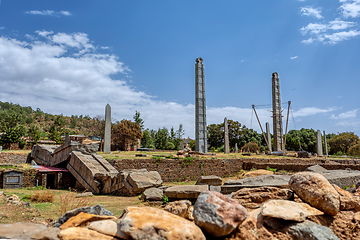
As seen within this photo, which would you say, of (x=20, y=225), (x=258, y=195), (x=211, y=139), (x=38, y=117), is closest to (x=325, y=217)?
(x=258, y=195)

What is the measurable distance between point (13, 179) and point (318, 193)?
15.0 meters

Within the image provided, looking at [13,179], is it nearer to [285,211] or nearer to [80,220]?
[80,220]

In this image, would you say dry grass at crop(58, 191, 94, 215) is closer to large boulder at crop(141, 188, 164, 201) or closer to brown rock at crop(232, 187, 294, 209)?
large boulder at crop(141, 188, 164, 201)

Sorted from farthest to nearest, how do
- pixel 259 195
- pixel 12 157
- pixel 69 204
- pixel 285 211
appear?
1. pixel 12 157
2. pixel 69 204
3. pixel 259 195
4. pixel 285 211

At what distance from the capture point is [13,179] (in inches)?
538

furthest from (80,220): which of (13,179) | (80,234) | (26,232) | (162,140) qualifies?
(162,140)

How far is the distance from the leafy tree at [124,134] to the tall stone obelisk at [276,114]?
64.5 ft

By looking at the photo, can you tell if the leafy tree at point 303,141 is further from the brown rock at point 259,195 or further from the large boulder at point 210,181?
the brown rock at point 259,195

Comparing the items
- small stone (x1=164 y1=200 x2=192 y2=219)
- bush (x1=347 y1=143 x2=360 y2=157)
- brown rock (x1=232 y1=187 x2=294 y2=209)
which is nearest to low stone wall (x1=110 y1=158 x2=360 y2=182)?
brown rock (x1=232 y1=187 x2=294 y2=209)

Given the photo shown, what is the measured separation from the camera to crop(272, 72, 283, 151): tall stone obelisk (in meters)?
26.0

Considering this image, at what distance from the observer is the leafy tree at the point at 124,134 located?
36188 millimetres

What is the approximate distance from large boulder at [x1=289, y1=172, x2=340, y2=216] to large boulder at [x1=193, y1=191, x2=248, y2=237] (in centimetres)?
144

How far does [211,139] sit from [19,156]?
33.0 metres

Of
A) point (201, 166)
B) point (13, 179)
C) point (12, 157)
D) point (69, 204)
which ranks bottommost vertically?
point (69, 204)
